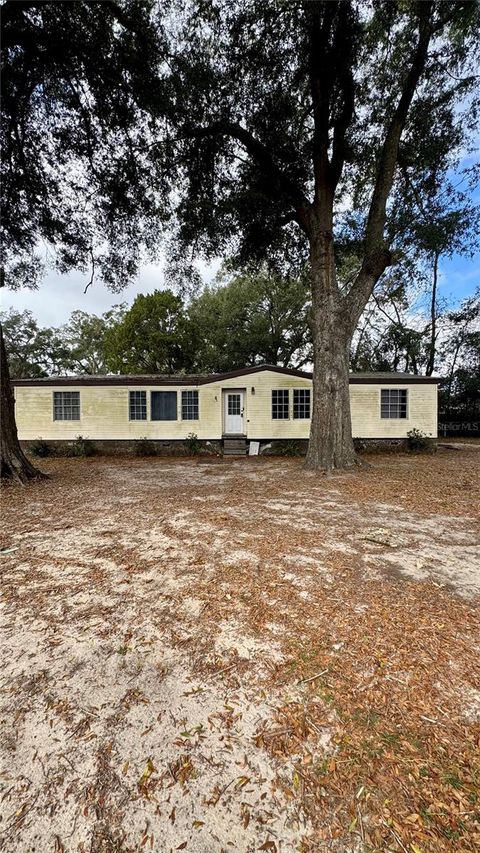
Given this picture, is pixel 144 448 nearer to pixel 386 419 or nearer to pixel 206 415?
pixel 206 415

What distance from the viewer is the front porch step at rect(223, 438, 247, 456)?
13203 mm

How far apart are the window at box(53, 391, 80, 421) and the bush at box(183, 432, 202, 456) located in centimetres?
447

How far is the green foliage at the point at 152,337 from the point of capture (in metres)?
19.9

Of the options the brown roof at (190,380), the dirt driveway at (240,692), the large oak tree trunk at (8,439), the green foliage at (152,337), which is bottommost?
the dirt driveway at (240,692)

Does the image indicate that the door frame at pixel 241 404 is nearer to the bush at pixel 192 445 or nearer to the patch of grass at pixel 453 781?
the bush at pixel 192 445

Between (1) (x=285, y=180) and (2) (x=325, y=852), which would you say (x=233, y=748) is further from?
(1) (x=285, y=180)

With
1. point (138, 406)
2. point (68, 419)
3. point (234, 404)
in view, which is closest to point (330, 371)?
point (234, 404)

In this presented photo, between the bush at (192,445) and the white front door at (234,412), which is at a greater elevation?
the white front door at (234,412)

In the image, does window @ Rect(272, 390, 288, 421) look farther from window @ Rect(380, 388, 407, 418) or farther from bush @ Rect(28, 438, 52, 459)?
bush @ Rect(28, 438, 52, 459)

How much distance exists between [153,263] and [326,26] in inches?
258

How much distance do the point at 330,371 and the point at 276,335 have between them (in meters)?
14.6

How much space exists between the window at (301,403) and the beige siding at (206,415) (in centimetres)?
20

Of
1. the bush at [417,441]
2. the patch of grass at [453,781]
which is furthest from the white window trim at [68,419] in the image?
the patch of grass at [453,781]

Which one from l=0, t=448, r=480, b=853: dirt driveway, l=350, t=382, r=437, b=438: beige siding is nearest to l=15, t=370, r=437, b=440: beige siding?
l=350, t=382, r=437, b=438: beige siding
